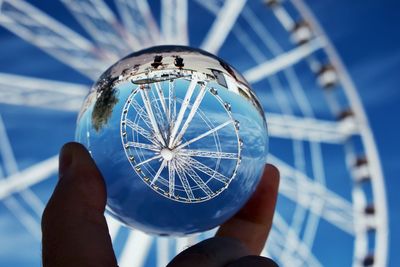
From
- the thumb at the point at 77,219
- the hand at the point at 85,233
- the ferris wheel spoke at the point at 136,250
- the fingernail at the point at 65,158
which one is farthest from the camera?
the ferris wheel spoke at the point at 136,250

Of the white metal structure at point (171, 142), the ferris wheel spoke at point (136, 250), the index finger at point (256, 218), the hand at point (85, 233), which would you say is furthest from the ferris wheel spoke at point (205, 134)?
the ferris wheel spoke at point (136, 250)

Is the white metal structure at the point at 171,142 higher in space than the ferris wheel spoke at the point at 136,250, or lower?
lower

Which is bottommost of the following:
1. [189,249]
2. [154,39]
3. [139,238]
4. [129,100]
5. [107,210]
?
[189,249]

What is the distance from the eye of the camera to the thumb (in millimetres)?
2008

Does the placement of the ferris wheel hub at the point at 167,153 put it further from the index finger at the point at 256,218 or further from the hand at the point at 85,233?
the index finger at the point at 256,218

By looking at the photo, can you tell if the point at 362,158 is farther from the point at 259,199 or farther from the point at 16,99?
the point at 259,199

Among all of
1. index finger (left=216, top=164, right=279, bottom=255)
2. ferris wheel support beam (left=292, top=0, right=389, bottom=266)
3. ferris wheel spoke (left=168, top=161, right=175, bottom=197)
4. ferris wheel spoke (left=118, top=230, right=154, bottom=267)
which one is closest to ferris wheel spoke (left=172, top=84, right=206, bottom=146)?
ferris wheel spoke (left=168, top=161, right=175, bottom=197)

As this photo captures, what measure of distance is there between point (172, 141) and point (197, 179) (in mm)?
166

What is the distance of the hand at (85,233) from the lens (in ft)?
5.85

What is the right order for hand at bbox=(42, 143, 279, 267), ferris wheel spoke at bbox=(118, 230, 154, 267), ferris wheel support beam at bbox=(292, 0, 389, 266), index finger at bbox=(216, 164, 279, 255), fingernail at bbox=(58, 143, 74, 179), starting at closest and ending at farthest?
hand at bbox=(42, 143, 279, 267), fingernail at bbox=(58, 143, 74, 179), index finger at bbox=(216, 164, 279, 255), ferris wheel spoke at bbox=(118, 230, 154, 267), ferris wheel support beam at bbox=(292, 0, 389, 266)

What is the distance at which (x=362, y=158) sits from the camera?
14148mm

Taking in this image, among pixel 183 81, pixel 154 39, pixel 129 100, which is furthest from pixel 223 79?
pixel 154 39

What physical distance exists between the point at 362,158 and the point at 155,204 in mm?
12233

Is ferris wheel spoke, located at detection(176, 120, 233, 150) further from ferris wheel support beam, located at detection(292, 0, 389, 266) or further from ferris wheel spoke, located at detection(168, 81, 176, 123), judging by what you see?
ferris wheel support beam, located at detection(292, 0, 389, 266)
